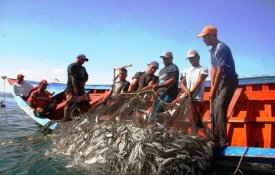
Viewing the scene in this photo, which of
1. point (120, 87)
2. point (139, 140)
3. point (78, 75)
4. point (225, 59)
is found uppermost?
point (225, 59)

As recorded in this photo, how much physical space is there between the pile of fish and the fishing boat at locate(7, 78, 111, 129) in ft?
13.1

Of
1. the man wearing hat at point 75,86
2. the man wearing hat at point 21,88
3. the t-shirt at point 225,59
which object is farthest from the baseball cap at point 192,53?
the man wearing hat at point 21,88

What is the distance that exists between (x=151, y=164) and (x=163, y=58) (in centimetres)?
337

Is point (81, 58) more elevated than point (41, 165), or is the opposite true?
point (81, 58)

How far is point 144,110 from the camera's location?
6.84 meters

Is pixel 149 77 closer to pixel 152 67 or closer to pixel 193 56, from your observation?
pixel 152 67

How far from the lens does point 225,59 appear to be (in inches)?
231

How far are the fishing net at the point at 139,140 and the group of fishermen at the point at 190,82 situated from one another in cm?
35

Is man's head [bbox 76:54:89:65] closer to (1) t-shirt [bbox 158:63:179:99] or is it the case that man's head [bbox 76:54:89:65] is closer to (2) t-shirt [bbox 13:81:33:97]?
(1) t-shirt [bbox 158:63:179:99]

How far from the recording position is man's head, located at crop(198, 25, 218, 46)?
606 cm

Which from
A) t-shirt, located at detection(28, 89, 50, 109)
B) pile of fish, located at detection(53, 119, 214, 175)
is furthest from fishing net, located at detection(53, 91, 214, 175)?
t-shirt, located at detection(28, 89, 50, 109)

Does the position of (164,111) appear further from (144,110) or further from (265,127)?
(265,127)

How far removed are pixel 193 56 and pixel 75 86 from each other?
430cm

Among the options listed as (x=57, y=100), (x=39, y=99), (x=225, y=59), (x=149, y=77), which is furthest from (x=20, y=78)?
(x=225, y=59)
